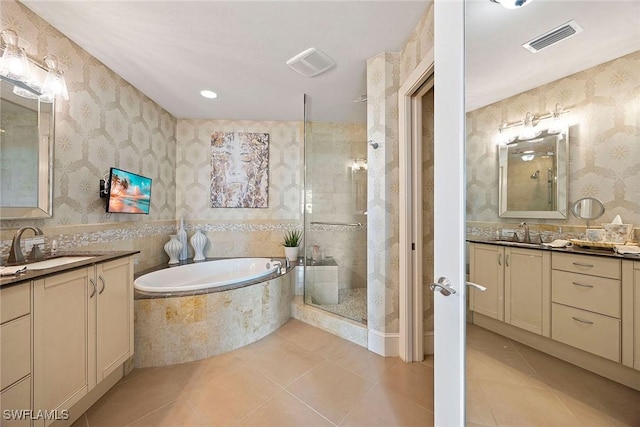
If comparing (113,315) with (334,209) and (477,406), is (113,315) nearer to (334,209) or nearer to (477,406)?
(477,406)

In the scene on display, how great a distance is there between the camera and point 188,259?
3.25m

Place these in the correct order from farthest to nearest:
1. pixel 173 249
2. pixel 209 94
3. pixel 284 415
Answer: pixel 173 249, pixel 209 94, pixel 284 415

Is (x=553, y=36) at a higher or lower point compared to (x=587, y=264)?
higher

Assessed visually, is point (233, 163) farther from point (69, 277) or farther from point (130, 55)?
point (69, 277)

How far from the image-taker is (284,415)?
54.6 inches

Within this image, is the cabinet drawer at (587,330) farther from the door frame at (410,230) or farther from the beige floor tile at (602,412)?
the door frame at (410,230)

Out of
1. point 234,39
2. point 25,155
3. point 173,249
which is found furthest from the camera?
point 173,249

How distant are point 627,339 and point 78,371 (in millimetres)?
2272

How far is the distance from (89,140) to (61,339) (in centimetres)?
165

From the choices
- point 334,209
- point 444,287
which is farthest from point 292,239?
point 444,287

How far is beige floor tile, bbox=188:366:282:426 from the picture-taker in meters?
1.40

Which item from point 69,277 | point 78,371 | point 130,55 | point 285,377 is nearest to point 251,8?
point 130,55

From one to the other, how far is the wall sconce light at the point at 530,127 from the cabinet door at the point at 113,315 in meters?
2.13

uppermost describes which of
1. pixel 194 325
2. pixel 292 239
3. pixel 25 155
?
pixel 25 155
